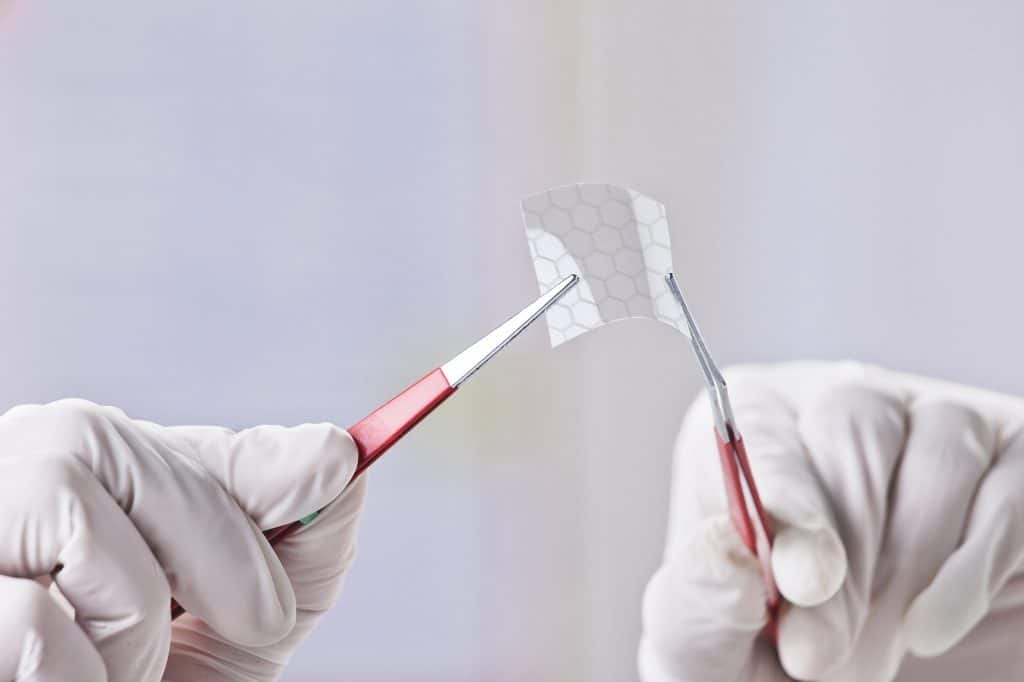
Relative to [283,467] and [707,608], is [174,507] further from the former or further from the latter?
[707,608]

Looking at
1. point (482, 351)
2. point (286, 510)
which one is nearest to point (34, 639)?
point (286, 510)

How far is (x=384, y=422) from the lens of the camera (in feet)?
2.13

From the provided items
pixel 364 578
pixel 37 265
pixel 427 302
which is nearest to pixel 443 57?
pixel 427 302

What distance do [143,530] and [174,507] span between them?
0.03 meters

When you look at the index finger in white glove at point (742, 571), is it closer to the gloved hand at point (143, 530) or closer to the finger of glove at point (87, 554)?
the gloved hand at point (143, 530)

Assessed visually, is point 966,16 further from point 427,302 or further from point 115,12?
point 115,12

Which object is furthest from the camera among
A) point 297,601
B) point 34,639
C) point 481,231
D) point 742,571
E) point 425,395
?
point 481,231

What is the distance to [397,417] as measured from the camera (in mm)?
645

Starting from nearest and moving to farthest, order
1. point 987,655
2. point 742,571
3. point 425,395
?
point 425,395 → point 742,571 → point 987,655

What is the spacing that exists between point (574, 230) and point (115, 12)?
702mm

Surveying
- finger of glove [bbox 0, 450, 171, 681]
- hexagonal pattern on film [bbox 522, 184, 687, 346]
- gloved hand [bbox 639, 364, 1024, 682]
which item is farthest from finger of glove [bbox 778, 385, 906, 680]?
finger of glove [bbox 0, 450, 171, 681]

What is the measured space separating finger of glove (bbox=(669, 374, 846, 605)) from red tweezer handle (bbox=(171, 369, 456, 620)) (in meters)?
0.39

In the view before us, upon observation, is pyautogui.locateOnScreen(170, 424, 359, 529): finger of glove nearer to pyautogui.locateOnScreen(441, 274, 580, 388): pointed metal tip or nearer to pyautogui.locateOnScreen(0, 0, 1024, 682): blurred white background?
pyautogui.locateOnScreen(441, 274, 580, 388): pointed metal tip

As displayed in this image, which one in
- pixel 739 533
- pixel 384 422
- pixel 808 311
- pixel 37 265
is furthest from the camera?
pixel 808 311
